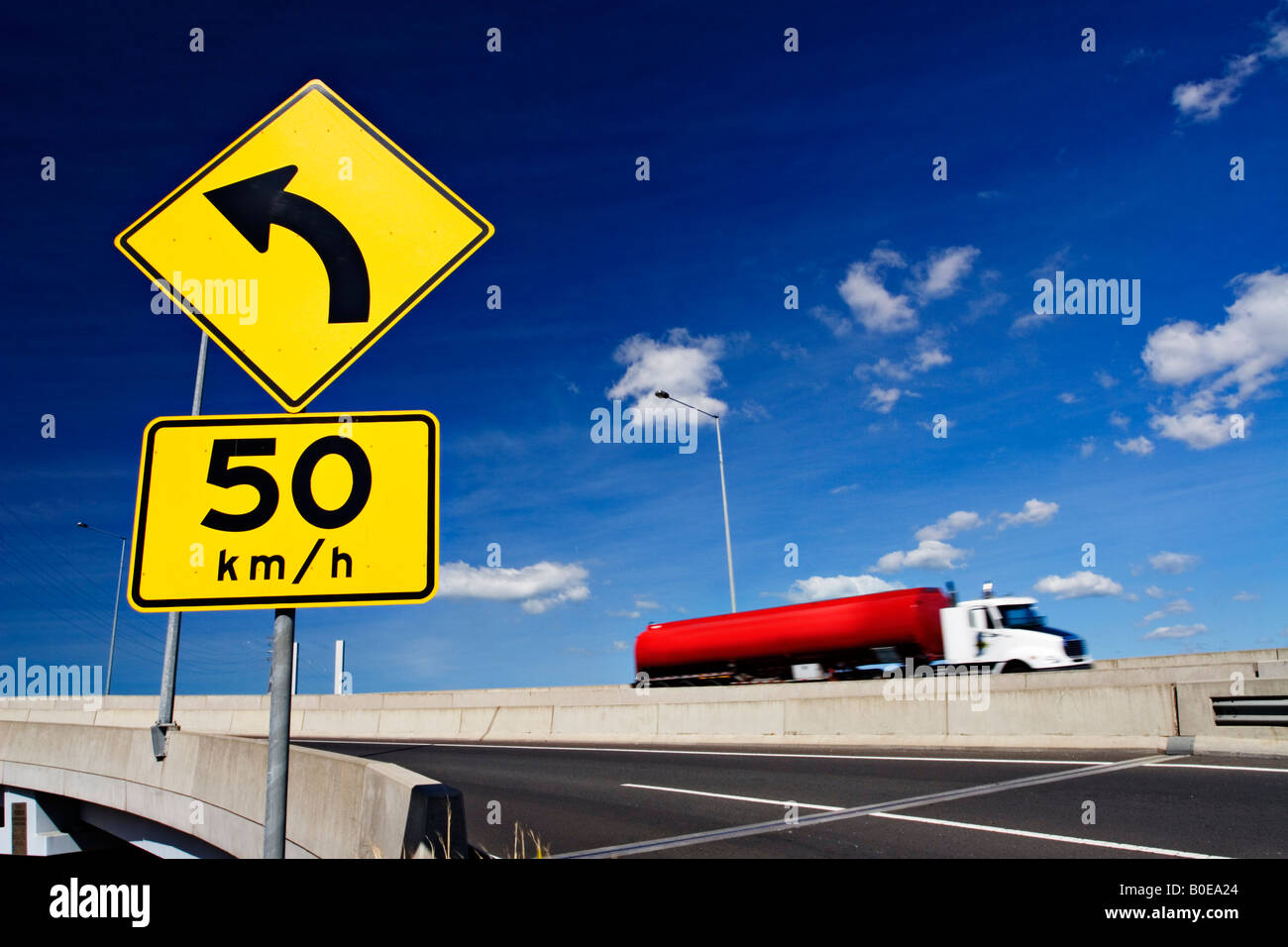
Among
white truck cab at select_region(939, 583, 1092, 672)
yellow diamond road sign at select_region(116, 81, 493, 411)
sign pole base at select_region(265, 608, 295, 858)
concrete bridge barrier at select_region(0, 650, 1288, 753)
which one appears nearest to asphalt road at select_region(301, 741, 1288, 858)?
concrete bridge barrier at select_region(0, 650, 1288, 753)

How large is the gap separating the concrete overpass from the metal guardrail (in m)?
0.02

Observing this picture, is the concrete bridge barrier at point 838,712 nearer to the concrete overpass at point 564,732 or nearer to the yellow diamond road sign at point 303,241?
the concrete overpass at point 564,732

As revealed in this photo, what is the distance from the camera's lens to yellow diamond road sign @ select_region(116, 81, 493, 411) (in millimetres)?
2891

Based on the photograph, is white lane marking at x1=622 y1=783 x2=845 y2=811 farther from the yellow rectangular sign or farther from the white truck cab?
the white truck cab

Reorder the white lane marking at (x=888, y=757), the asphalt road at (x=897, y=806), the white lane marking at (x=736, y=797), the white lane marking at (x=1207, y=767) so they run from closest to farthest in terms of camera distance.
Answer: the asphalt road at (x=897, y=806)
the white lane marking at (x=736, y=797)
the white lane marking at (x=1207, y=767)
the white lane marking at (x=888, y=757)

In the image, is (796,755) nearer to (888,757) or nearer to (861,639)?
(888,757)

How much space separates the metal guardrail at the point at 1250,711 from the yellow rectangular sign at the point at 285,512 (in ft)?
43.6

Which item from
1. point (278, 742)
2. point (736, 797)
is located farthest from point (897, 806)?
point (278, 742)

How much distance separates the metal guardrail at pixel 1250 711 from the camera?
11547mm

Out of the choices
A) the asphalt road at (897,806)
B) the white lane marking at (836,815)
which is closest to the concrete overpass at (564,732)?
the asphalt road at (897,806)

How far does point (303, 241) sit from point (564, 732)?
824 inches

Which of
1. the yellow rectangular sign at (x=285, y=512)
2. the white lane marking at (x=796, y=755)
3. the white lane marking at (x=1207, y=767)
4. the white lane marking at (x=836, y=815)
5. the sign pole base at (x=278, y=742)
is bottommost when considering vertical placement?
the white lane marking at (x=796, y=755)
